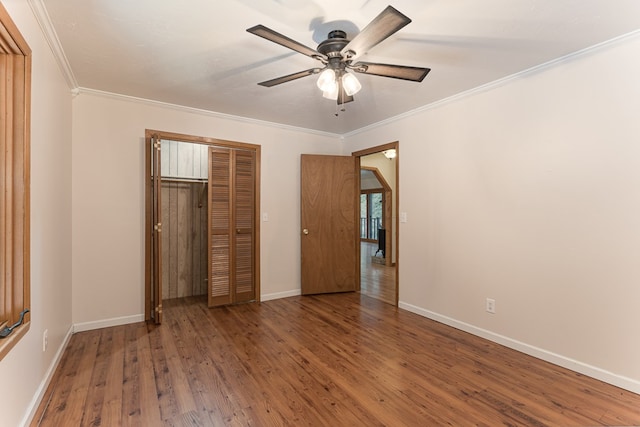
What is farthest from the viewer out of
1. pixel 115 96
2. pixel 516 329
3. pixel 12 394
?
pixel 115 96

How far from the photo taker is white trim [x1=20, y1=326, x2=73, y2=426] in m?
1.74

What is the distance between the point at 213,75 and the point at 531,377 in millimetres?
3535

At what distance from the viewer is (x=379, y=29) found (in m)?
1.64

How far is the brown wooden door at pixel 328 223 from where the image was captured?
14.7 ft

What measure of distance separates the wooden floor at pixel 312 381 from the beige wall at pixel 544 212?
0.95 ft

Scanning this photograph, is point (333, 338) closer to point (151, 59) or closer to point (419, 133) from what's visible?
point (419, 133)

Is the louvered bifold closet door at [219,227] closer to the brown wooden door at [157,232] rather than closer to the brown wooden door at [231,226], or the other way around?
the brown wooden door at [231,226]

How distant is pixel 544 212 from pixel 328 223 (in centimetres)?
267

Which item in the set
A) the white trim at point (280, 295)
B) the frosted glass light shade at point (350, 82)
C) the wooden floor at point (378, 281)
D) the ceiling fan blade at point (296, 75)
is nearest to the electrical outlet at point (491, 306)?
the wooden floor at point (378, 281)

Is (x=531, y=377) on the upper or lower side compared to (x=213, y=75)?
lower

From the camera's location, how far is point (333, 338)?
2949 mm

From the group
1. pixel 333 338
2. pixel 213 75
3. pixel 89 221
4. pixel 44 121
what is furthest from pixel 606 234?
pixel 89 221

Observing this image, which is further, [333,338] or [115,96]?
[115,96]

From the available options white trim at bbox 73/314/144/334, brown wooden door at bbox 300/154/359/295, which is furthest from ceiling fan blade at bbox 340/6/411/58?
white trim at bbox 73/314/144/334
